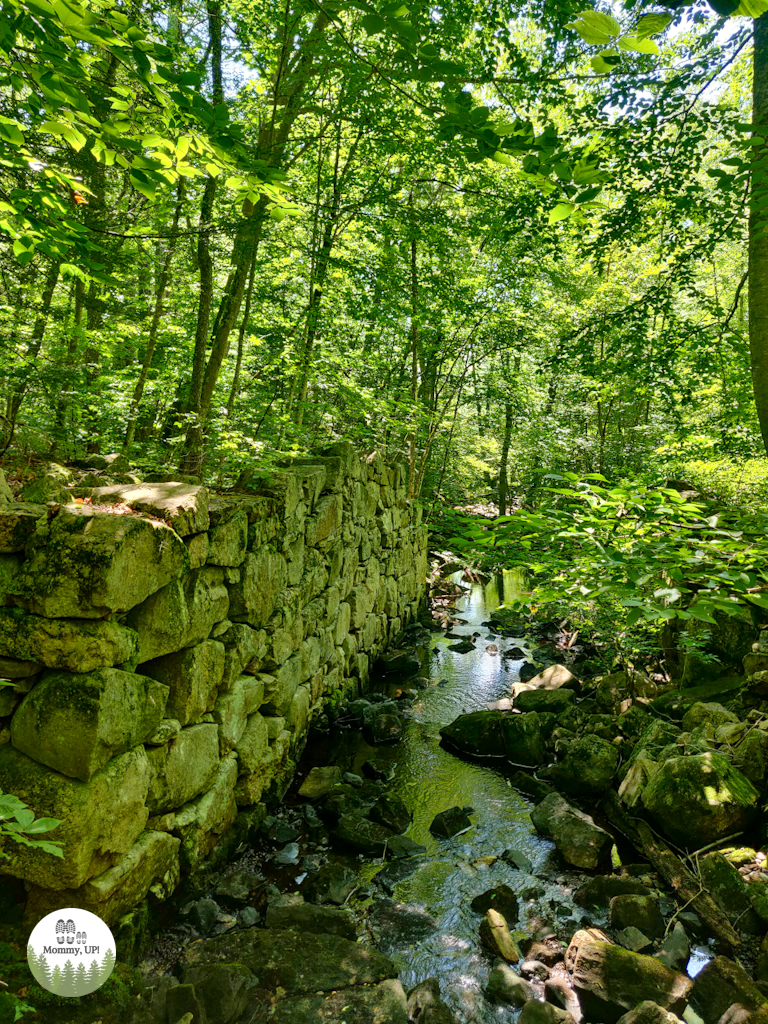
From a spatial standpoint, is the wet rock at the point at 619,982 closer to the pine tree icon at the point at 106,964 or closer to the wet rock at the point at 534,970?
the wet rock at the point at 534,970

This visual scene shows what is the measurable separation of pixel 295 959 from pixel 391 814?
1581mm

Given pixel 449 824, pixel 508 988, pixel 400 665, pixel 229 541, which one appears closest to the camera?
pixel 508 988

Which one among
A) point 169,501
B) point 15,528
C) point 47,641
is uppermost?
point 169,501

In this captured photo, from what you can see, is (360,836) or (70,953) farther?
(360,836)

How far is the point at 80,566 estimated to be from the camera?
2432mm

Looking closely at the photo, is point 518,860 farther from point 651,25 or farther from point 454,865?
point 651,25

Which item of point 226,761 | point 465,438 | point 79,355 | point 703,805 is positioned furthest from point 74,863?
point 465,438

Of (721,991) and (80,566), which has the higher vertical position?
(80,566)

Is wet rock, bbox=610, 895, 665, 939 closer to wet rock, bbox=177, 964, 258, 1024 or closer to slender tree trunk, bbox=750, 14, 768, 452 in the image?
wet rock, bbox=177, 964, 258, 1024

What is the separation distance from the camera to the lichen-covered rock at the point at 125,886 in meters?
2.39

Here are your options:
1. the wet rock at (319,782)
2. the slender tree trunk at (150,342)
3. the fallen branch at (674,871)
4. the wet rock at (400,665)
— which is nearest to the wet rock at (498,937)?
the fallen branch at (674,871)

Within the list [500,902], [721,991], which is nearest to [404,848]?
[500,902]

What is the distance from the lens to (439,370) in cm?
1171

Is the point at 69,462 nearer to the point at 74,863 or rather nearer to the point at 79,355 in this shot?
the point at 79,355
